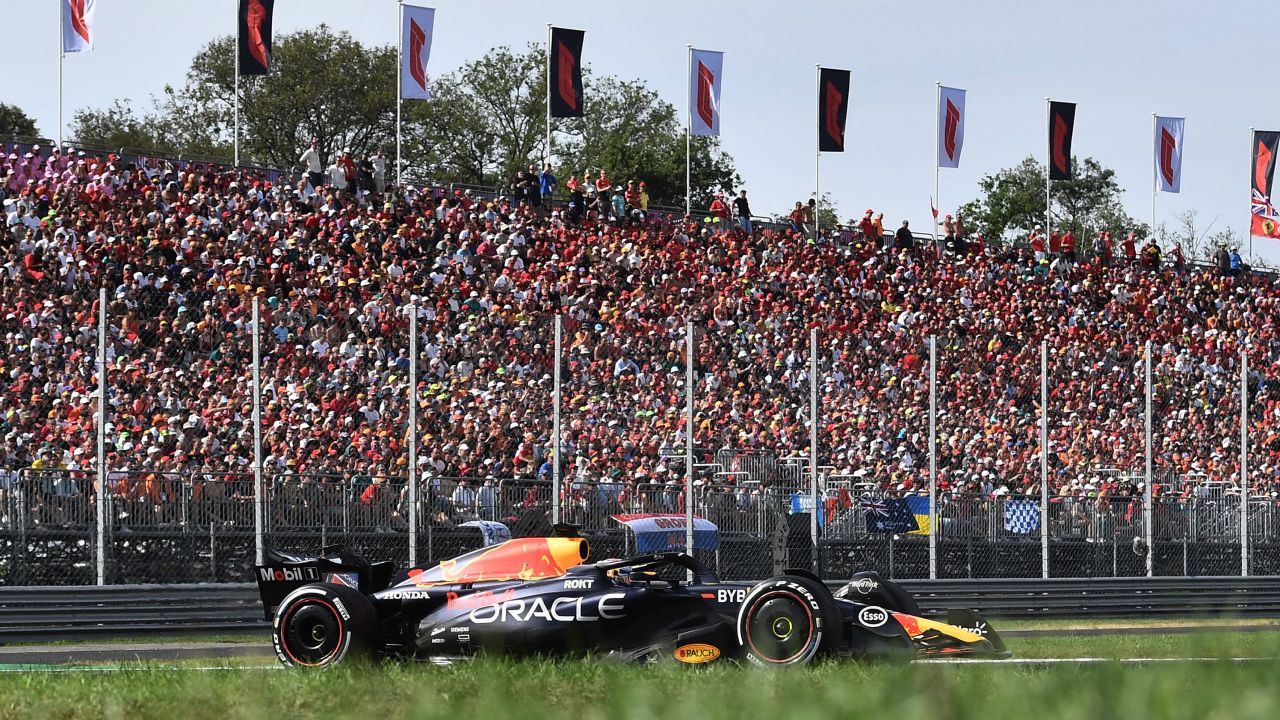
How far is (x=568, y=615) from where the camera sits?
11961 millimetres

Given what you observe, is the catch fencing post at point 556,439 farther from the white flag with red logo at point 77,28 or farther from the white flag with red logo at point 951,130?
the white flag with red logo at point 951,130

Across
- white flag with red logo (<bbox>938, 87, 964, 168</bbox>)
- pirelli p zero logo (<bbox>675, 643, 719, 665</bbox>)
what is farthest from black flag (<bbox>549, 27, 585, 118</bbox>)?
pirelli p zero logo (<bbox>675, 643, 719, 665</bbox>)

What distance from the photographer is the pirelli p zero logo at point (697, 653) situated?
11758 millimetres

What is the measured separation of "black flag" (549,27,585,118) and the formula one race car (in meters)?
27.0

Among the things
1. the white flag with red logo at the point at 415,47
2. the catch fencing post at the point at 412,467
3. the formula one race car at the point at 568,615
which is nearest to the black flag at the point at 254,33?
the white flag with red logo at the point at 415,47

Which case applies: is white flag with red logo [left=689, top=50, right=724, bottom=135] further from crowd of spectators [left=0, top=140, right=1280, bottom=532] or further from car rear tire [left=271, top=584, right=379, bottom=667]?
car rear tire [left=271, top=584, right=379, bottom=667]

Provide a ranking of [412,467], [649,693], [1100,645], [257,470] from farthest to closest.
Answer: [412,467] → [257,470] → [1100,645] → [649,693]

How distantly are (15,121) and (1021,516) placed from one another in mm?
58519

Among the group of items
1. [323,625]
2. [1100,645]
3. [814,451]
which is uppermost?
[814,451]

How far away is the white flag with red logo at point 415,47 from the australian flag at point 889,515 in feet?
57.0

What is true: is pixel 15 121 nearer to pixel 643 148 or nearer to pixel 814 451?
pixel 643 148

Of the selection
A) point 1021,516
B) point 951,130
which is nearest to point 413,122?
point 951,130

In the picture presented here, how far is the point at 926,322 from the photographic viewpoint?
3634cm

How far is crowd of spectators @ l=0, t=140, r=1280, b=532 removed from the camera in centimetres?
2145
